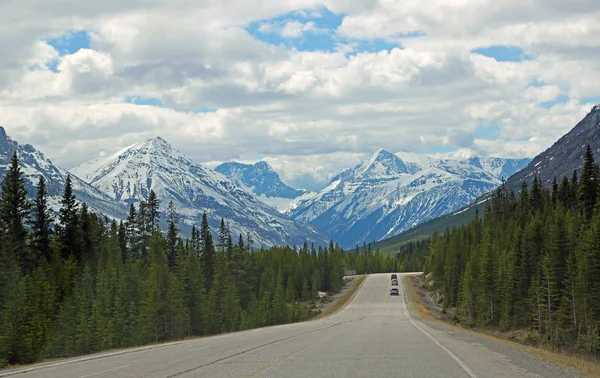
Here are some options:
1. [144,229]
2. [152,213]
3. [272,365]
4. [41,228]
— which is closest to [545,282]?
[41,228]

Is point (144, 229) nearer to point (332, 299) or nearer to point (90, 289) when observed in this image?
point (90, 289)

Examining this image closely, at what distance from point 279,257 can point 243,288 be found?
37.5 metres

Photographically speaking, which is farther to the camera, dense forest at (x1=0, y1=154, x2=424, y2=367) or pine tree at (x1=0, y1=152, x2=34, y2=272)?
pine tree at (x1=0, y1=152, x2=34, y2=272)

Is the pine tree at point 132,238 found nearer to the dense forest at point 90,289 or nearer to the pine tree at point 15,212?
the dense forest at point 90,289

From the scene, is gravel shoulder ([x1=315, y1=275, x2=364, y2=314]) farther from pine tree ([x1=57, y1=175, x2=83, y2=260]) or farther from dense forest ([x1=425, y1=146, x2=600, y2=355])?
pine tree ([x1=57, y1=175, x2=83, y2=260])

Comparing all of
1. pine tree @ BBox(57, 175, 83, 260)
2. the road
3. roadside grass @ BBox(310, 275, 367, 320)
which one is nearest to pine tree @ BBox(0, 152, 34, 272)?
pine tree @ BBox(57, 175, 83, 260)

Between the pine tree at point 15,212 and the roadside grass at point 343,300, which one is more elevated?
the pine tree at point 15,212

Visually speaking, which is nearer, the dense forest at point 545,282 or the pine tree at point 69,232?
the dense forest at point 545,282

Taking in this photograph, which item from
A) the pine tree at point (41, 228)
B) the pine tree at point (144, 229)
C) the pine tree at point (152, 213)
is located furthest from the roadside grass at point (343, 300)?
the pine tree at point (41, 228)

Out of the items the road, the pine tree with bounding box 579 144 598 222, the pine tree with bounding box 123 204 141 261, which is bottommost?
the road

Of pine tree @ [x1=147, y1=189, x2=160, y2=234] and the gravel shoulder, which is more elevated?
pine tree @ [x1=147, y1=189, x2=160, y2=234]

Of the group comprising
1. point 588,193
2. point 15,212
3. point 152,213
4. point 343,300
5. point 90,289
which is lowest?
point 343,300

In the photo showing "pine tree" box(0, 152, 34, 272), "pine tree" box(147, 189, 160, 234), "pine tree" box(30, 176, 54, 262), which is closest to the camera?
"pine tree" box(0, 152, 34, 272)

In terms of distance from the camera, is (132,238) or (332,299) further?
(332,299)
